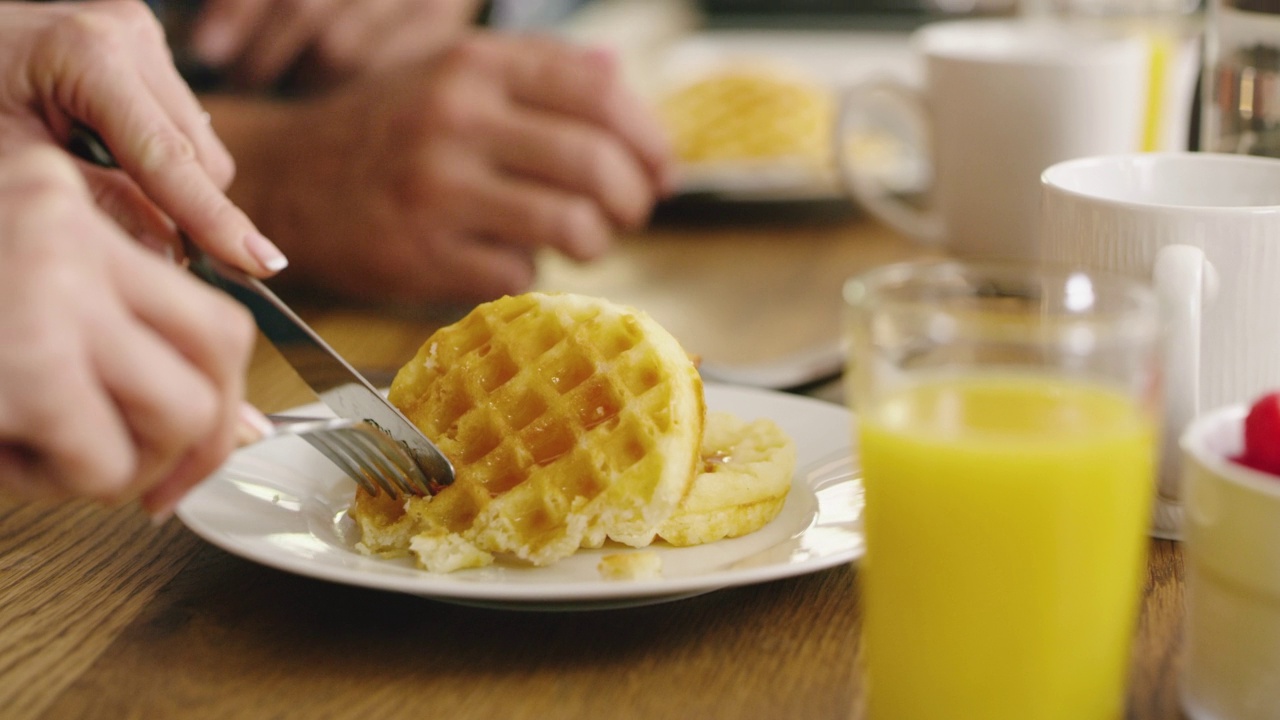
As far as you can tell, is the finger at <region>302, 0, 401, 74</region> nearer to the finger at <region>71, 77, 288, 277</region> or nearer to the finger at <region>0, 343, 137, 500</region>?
the finger at <region>71, 77, 288, 277</region>

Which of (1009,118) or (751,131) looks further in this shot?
(751,131)

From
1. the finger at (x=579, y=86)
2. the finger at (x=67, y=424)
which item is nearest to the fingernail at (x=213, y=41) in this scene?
the finger at (x=579, y=86)

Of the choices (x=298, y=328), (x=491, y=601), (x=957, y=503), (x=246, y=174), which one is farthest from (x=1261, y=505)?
(x=246, y=174)

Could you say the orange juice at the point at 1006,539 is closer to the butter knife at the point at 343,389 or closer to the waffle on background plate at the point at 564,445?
the waffle on background plate at the point at 564,445

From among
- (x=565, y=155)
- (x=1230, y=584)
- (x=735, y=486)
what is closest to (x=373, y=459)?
(x=735, y=486)

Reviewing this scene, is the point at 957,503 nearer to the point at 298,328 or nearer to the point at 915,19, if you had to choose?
the point at 298,328

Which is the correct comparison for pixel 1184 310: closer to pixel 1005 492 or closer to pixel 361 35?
pixel 1005 492
